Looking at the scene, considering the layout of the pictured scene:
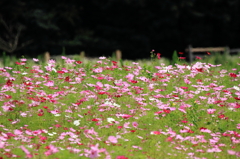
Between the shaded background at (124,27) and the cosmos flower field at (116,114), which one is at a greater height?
the shaded background at (124,27)

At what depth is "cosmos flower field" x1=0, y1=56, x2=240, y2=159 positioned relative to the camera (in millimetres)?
5205

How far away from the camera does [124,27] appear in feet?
101

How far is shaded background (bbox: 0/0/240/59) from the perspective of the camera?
28203 mm

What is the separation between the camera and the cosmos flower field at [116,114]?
520cm

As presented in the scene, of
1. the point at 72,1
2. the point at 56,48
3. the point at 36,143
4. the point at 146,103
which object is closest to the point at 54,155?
the point at 36,143

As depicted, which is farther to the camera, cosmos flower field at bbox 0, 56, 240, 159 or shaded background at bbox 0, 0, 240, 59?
shaded background at bbox 0, 0, 240, 59

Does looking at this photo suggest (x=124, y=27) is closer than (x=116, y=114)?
No

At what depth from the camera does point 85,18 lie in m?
32.8

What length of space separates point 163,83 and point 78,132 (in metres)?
3.40

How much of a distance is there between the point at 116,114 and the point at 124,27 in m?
24.8

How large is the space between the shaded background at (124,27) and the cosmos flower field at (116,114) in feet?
62.5

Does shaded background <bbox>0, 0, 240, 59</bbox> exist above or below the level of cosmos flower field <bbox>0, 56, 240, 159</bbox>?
above

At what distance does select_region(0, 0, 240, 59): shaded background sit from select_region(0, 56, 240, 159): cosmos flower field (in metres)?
19.1

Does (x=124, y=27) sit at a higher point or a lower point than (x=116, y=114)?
higher
